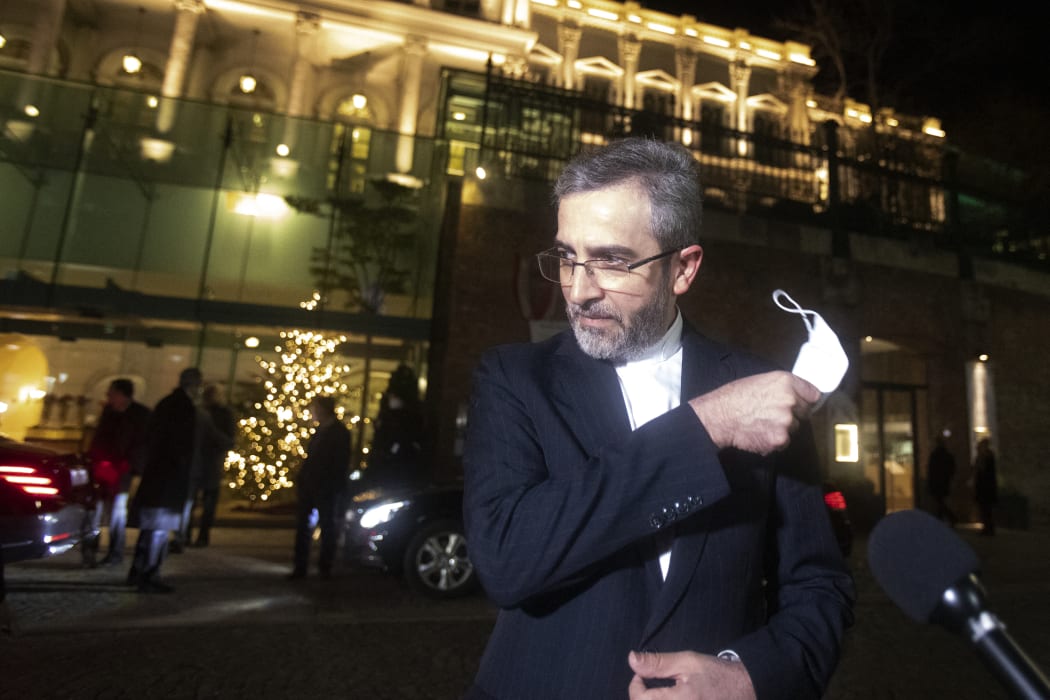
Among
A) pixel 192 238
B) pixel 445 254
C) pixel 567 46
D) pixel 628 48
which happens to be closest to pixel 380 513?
pixel 445 254

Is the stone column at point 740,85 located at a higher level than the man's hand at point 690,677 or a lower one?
higher

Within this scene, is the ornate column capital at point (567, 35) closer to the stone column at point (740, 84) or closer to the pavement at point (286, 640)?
the stone column at point (740, 84)

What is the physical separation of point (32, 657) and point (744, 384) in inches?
209

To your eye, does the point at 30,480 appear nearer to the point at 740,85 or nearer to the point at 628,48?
the point at 628,48

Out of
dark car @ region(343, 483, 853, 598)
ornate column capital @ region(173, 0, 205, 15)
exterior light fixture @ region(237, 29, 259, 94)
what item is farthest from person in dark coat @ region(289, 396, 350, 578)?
ornate column capital @ region(173, 0, 205, 15)

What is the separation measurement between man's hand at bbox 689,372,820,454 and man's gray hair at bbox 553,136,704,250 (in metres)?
0.43

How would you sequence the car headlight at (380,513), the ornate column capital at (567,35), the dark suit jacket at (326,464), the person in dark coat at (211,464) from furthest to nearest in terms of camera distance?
the ornate column capital at (567,35), the person in dark coat at (211,464), the dark suit jacket at (326,464), the car headlight at (380,513)

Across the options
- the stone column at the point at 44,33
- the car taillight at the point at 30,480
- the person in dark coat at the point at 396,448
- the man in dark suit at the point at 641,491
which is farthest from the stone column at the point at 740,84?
the man in dark suit at the point at 641,491

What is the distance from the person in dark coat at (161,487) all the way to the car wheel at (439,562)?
7.82ft

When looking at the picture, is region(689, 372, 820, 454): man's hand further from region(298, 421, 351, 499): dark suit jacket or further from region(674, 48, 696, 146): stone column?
region(674, 48, 696, 146): stone column

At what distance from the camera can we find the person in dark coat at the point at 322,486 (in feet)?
22.7

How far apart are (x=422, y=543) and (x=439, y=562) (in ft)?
0.89

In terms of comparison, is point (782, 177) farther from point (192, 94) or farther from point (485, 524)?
point (192, 94)

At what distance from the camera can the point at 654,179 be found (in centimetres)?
133
